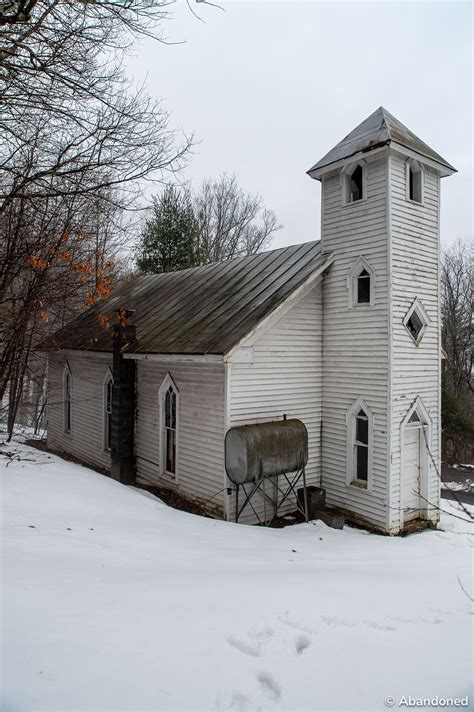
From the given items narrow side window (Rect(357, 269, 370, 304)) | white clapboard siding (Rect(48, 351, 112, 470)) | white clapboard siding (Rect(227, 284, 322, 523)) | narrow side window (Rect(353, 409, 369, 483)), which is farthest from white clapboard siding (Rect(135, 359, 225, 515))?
narrow side window (Rect(357, 269, 370, 304))

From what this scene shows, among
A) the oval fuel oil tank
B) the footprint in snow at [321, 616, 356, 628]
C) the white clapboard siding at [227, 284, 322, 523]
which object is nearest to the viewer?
the footprint in snow at [321, 616, 356, 628]

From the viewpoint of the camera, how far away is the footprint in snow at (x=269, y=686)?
3.13 metres

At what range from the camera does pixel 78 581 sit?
14.6 feet

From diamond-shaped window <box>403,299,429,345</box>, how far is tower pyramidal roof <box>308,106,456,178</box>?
358cm

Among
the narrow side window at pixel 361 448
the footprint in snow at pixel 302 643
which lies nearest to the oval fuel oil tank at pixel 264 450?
the narrow side window at pixel 361 448

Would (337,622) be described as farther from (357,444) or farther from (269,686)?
(357,444)

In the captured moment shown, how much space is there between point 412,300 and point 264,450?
519 centimetres

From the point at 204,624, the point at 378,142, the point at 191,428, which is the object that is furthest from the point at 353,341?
the point at 204,624

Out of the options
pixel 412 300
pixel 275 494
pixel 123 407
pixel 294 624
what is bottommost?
pixel 275 494

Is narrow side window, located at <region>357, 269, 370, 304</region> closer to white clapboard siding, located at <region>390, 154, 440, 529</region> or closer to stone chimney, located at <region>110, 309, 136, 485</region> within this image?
white clapboard siding, located at <region>390, 154, 440, 529</region>

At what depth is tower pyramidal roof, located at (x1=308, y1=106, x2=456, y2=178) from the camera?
10655 mm

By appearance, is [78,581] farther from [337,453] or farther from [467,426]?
[467,426]

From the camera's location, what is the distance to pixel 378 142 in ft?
34.7

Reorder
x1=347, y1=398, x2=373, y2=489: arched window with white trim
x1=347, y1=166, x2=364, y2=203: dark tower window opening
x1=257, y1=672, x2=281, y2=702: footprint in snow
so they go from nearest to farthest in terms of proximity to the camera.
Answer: x1=257, y1=672, x2=281, y2=702: footprint in snow → x1=347, y1=398, x2=373, y2=489: arched window with white trim → x1=347, y1=166, x2=364, y2=203: dark tower window opening
